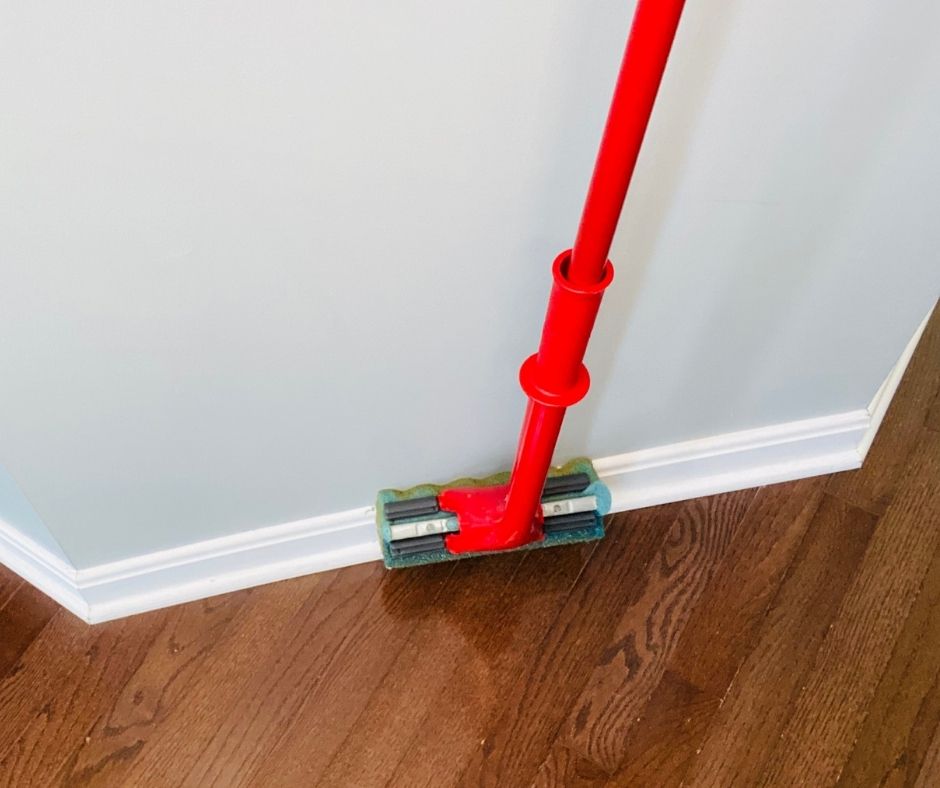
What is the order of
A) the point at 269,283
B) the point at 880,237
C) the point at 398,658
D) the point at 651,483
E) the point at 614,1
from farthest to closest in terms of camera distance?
the point at 651,483
the point at 398,658
the point at 880,237
the point at 269,283
the point at 614,1

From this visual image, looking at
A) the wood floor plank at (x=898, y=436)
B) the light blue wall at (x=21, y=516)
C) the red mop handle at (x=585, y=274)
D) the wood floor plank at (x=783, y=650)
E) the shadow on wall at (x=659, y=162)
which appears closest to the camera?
the red mop handle at (x=585, y=274)

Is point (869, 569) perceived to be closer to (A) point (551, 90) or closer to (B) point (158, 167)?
(A) point (551, 90)

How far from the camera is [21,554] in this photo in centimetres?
116

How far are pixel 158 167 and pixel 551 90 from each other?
304 millimetres

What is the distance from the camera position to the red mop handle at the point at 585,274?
579 millimetres

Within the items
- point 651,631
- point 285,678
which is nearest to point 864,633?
point 651,631

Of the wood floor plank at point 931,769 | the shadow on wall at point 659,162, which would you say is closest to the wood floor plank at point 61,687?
the shadow on wall at point 659,162

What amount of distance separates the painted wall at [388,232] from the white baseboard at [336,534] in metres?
0.03

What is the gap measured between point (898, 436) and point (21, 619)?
48.2 inches

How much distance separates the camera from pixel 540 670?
1.13m

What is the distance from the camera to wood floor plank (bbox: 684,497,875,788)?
1082mm

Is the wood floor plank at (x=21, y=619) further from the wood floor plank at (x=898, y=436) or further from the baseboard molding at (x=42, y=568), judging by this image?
the wood floor plank at (x=898, y=436)

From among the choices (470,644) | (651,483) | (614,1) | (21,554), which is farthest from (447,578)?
(614,1)

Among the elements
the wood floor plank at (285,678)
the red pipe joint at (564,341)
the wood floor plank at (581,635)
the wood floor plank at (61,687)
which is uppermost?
the red pipe joint at (564,341)
